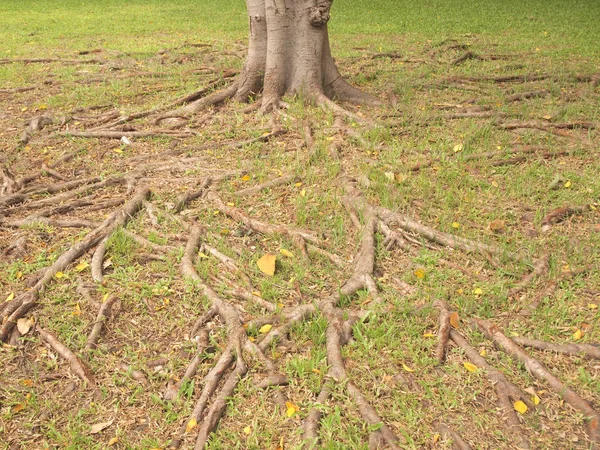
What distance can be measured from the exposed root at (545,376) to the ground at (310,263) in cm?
2

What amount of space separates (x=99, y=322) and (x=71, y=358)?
287mm

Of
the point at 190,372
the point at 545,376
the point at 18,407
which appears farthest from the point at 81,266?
the point at 545,376

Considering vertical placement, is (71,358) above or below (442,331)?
below

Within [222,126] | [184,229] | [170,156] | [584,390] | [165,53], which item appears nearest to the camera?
[584,390]

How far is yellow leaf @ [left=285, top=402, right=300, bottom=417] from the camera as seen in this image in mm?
2699

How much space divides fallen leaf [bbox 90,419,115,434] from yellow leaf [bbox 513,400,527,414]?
6.31 ft

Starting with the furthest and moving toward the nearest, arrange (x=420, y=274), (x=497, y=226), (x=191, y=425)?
1. (x=497, y=226)
2. (x=420, y=274)
3. (x=191, y=425)

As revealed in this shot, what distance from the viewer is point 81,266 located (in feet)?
12.5

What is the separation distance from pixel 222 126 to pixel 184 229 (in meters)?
2.17

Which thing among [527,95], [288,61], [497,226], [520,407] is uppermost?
[288,61]

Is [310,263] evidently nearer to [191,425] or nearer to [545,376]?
[191,425]

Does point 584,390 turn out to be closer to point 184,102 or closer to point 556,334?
point 556,334

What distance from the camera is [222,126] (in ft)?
20.0

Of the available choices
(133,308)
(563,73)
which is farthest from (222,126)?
(563,73)
